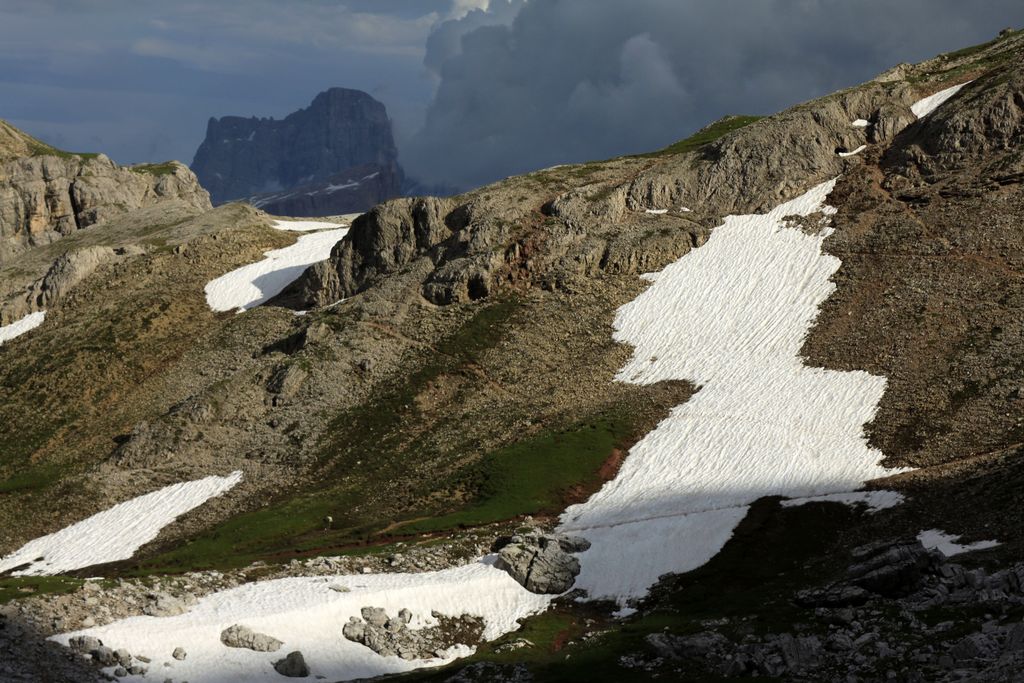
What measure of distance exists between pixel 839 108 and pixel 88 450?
3608 inches


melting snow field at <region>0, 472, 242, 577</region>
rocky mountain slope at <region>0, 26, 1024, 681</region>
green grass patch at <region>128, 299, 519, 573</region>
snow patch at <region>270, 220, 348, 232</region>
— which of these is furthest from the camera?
snow patch at <region>270, 220, 348, 232</region>

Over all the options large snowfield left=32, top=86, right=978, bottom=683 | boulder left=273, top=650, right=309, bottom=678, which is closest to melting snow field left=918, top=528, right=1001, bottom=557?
large snowfield left=32, top=86, right=978, bottom=683

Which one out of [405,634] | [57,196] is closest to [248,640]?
[405,634]

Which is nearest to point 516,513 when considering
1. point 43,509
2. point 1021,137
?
point 43,509

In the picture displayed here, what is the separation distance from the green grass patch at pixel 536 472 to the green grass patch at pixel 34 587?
23512 mm

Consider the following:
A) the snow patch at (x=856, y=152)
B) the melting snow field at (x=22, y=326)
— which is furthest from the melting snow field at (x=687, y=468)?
the melting snow field at (x=22, y=326)

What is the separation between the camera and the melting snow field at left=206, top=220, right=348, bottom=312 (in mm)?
119062

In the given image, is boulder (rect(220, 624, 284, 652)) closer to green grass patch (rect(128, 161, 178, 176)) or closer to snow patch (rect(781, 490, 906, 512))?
snow patch (rect(781, 490, 906, 512))

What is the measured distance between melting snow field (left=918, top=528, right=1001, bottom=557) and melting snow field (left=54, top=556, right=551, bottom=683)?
21757 mm

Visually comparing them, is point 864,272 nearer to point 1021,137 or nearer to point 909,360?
point 909,360

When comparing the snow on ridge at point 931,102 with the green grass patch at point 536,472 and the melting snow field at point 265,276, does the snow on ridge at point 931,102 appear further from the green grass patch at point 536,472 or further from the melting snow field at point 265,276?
the melting snow field at point 265,276

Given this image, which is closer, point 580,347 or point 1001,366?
point 1001,366

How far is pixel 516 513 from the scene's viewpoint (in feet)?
237

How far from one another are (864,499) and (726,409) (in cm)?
2011
